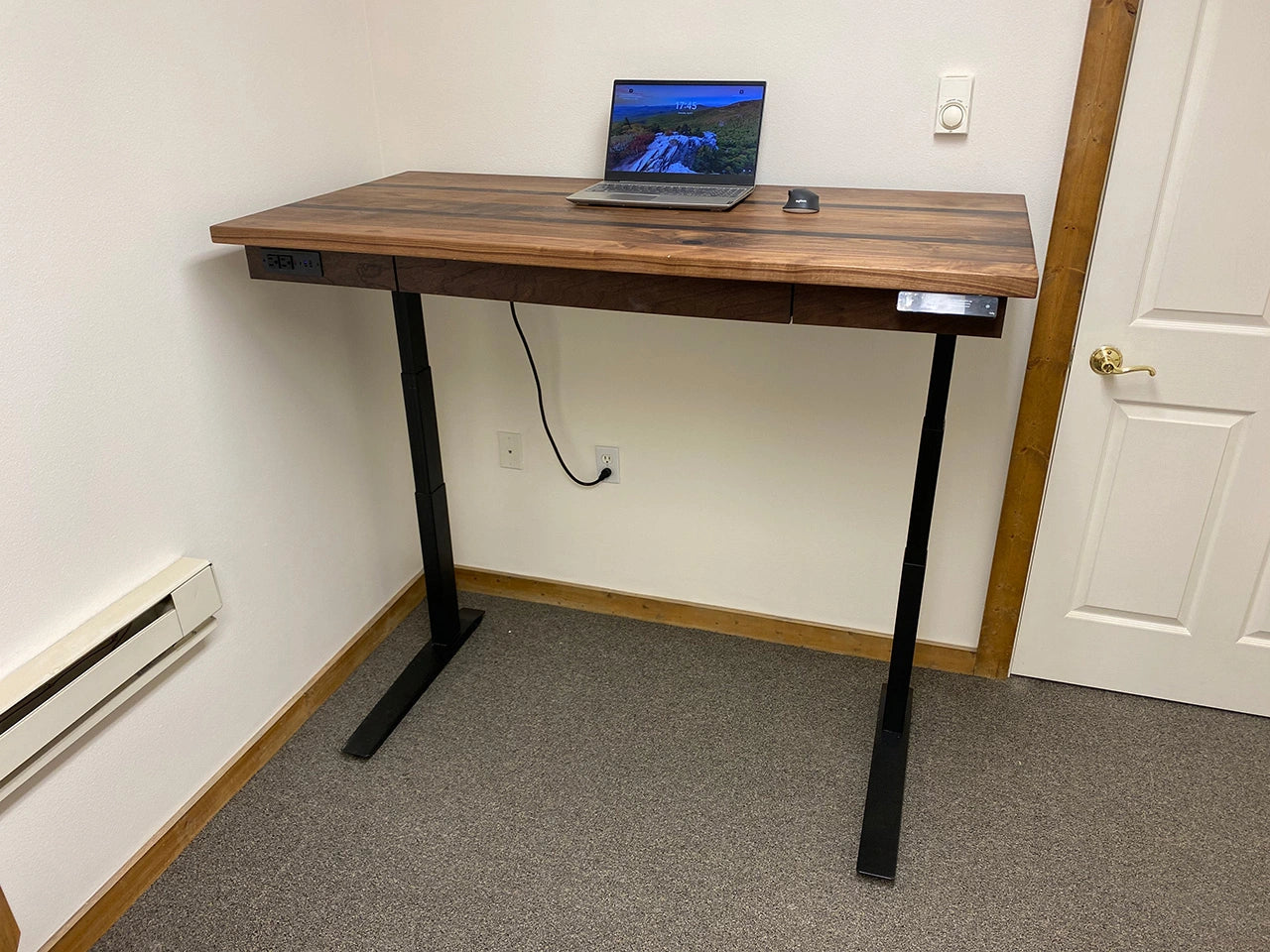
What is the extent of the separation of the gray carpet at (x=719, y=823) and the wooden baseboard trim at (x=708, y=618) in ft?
0.15

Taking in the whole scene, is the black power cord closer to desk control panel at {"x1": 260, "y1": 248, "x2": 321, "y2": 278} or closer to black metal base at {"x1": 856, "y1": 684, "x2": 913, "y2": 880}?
desk control panel at {"x1": 260, "y1": 248, "x2": 321, "y2": 278}

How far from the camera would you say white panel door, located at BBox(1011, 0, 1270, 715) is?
5.19ft

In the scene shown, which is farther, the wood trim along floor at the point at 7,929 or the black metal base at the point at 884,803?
the black metal base at the point at 884,803

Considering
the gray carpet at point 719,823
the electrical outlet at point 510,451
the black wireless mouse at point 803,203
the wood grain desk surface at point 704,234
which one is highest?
the black wireless mouse at point 803,203

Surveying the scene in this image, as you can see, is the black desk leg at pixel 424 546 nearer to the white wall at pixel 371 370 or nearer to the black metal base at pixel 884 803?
the white wall at pixel 371 370

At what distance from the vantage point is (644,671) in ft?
7.25

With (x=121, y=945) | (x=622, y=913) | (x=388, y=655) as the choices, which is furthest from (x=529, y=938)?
(x=388, y=655)

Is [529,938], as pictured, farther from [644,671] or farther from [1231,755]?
[1231,755]

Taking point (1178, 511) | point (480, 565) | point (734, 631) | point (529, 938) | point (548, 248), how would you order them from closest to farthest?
1. point (548, 248)
2. point (529, 938)
3. point (1178, 511)
4. point (734, 631)
5. point (480, 565)

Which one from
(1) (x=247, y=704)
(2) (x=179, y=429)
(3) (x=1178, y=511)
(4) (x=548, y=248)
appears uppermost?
(4) (x=548, y=248)

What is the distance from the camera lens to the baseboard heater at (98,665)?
1.38 m

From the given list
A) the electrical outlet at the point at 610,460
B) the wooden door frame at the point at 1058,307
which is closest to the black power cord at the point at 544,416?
the electrical outlet at the point at 610,460

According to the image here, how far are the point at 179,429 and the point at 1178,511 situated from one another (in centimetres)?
194

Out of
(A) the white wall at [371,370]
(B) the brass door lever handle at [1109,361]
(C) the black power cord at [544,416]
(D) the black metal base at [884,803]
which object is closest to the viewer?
(A) the white wall at [371,370]
